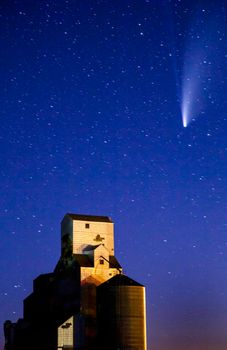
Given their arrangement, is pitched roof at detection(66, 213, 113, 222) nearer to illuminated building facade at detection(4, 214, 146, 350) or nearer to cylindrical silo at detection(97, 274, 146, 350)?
illuminated building facade at detection(4, 214, 146, 350)

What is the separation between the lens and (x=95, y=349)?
7188 centimetres

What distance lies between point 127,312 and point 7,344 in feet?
80.9

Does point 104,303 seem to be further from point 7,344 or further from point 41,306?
point 7,344

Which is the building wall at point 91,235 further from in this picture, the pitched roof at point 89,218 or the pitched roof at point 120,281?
the pitched roof at point 120,281

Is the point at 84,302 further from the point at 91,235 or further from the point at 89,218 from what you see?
the point at 89,218

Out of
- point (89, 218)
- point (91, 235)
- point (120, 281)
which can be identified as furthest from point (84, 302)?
point (89, 218)

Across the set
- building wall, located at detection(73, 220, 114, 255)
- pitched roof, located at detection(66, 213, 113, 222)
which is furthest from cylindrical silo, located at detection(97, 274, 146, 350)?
pitched roof, located at detection(66, 213, 113, 222)

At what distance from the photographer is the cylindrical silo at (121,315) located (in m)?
70.8

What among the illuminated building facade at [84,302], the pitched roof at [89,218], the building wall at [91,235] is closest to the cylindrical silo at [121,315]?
the illuminated building facade at [84,302]

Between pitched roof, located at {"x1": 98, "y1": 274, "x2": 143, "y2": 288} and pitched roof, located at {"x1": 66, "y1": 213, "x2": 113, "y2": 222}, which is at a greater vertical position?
pitched roof, located at {"x1": 66, "y1": 213, "x2": 113, "y2": 222}

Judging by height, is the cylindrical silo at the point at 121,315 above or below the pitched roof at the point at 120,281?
below

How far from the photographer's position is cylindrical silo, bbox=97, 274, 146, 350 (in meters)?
70.8

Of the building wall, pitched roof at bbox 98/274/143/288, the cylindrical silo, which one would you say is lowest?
the cylindrical silo

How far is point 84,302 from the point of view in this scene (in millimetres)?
75375
